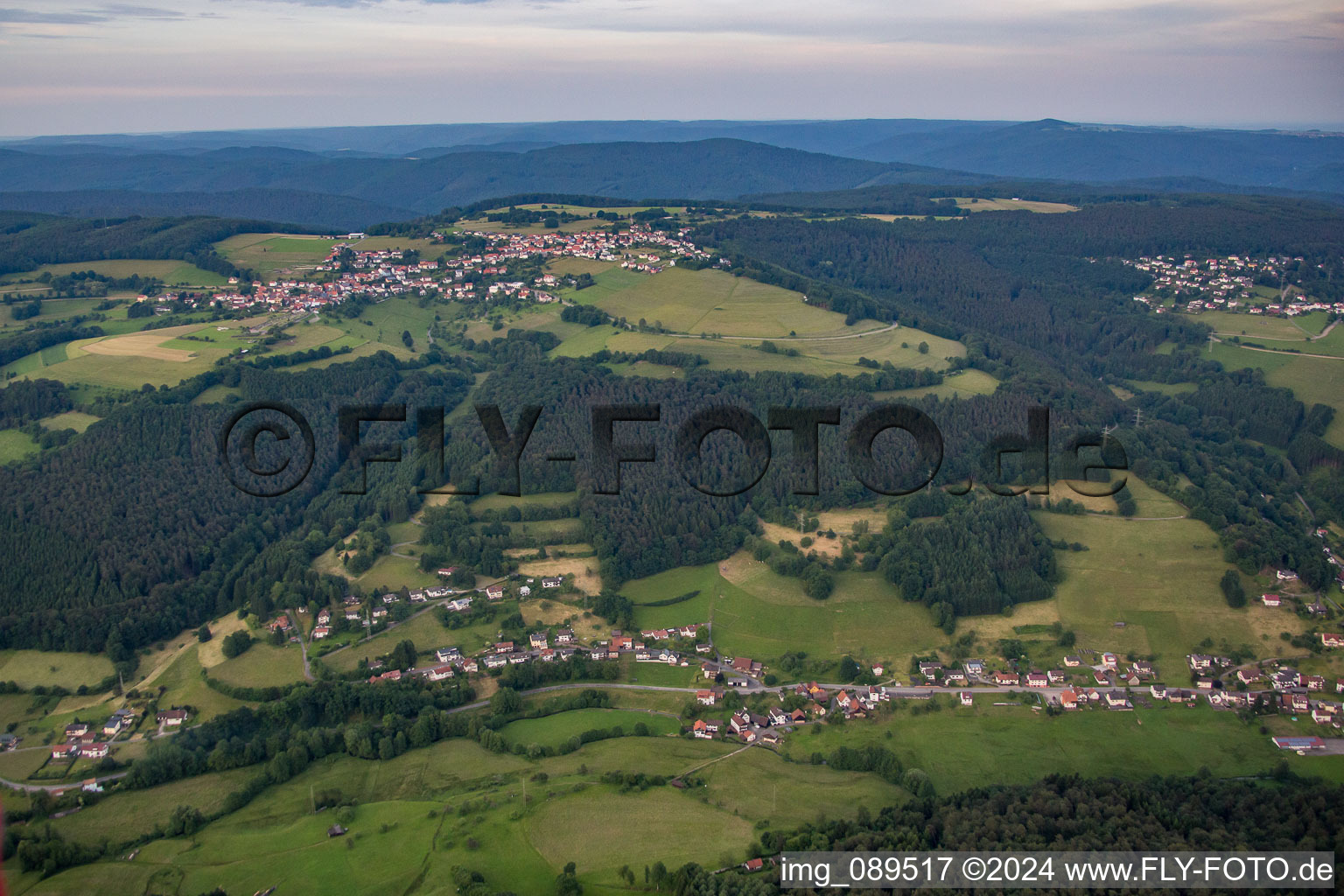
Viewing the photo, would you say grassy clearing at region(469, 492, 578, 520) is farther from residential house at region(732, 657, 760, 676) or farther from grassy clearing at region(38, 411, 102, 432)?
grassy clearing at region(38, 411, 102, 432)

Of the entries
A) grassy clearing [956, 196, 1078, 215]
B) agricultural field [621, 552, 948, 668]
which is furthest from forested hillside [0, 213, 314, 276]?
grassy clearing [956, 196, 1078, 215]

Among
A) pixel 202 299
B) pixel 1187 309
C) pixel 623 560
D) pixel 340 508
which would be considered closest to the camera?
pixel 623 560

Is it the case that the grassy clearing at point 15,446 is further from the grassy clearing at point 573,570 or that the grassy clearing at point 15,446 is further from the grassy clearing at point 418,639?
the grassy clearing at point 573,570

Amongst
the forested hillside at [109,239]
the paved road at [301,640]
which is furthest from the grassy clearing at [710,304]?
the paved road at [301,640]

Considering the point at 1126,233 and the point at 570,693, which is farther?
the point at 1126,233

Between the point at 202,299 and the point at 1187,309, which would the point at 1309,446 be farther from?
the point at 202,299

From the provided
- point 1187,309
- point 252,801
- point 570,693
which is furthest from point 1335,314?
point 252,801

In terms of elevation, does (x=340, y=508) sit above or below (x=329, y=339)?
below
